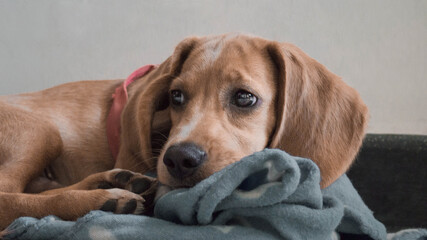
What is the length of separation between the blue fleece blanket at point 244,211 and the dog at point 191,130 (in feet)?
0.56

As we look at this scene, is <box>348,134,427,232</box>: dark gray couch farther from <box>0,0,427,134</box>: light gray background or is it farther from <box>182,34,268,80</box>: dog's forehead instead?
<box>182,34,268,80</box>: dog's forehead

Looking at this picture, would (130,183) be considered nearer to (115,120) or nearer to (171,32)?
(115,120)

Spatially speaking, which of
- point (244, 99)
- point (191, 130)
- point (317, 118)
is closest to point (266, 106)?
point (244, 99)

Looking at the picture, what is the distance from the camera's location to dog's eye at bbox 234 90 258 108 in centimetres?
148

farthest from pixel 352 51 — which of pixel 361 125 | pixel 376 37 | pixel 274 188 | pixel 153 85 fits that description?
pixel 274 188

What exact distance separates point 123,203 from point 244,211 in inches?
17.0

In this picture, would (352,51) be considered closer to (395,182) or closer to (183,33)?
(395,182)

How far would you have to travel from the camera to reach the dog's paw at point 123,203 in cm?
120

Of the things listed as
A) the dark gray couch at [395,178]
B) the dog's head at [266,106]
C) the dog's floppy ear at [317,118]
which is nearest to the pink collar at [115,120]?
the dog's head at [266,106]

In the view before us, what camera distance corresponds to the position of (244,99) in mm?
1477

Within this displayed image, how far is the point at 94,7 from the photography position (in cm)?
285

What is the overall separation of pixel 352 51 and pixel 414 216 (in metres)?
1.33

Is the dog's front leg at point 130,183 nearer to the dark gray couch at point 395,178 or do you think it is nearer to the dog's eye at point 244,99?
the dog's eye at point 244,99

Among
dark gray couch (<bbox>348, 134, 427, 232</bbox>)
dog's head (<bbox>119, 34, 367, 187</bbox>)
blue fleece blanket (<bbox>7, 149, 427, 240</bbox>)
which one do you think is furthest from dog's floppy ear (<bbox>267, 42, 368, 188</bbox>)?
dark gray couch (<bbox>348, 134, 427, 232</bbox>)
